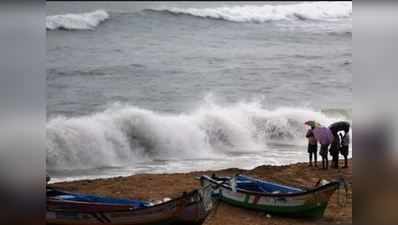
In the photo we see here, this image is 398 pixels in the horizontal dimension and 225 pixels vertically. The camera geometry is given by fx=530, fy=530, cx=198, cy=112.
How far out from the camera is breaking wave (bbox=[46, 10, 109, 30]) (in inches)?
579

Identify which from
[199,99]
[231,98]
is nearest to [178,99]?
[199,99]

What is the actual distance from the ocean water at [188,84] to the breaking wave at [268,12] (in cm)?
6

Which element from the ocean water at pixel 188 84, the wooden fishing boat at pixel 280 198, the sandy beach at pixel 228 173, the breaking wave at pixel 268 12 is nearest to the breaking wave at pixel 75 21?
the ocean water at pixel 188 84

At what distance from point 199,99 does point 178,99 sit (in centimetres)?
40

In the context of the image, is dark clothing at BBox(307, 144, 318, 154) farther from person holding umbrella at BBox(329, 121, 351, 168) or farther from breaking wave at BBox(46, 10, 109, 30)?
breaking wave at BBox(46, 10, 109, 30)

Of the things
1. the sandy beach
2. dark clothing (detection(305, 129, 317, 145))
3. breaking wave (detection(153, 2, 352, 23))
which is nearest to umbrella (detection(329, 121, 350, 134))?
dark clothing (detection(305, 129, 317, 145))

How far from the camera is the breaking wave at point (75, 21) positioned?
1470 centimetres

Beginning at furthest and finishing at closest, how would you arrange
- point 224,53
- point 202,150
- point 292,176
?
point 224,53
point 202,150
point 292,176

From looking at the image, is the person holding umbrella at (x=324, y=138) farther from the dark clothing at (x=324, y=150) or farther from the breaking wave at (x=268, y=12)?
the breaking wave at (x=268, y=12)

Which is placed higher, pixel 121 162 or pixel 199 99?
pixel 199 99

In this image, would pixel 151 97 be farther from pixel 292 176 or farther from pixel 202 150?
pixel 292 176

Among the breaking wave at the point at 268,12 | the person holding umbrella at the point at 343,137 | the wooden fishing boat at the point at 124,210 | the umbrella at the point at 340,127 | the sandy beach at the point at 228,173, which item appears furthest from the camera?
the breaking wave at the point at 268,12

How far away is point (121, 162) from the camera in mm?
6871

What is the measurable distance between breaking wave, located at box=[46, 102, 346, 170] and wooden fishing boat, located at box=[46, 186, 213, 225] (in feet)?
10.1
